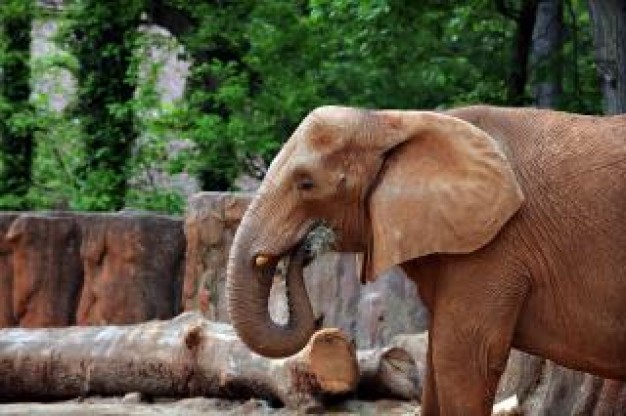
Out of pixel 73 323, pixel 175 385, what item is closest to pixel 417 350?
pixel 175 385

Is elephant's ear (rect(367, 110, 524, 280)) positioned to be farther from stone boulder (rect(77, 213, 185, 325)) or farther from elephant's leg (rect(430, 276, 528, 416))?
stone boulder (rect(77, 213, 185, 325))

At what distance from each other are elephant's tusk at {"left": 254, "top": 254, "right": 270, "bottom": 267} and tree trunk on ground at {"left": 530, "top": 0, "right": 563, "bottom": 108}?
285 inches

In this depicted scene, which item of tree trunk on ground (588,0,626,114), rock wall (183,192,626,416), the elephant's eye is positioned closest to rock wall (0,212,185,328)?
rock wall (183,192,626,416)

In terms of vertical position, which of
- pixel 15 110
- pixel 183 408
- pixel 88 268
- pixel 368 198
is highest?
pixel 368 198

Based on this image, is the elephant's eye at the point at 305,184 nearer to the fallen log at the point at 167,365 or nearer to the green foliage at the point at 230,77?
the fallen log at the point at 167,365

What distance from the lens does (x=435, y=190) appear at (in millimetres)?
6973

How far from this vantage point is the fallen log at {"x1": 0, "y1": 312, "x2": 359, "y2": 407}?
992cm

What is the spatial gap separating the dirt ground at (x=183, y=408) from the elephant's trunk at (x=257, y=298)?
2.74 m

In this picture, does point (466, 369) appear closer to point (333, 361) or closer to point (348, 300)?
point (333, 361)

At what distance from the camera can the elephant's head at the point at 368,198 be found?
22.7 ft

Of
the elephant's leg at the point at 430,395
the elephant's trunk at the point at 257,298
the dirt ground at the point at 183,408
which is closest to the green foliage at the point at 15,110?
the dirt ground at the point at 183,408

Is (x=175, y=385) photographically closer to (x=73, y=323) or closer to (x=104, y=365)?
(x=104, y=365)

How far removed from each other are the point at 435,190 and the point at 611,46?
15.9 feet

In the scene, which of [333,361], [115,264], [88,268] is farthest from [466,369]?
[88,268]
